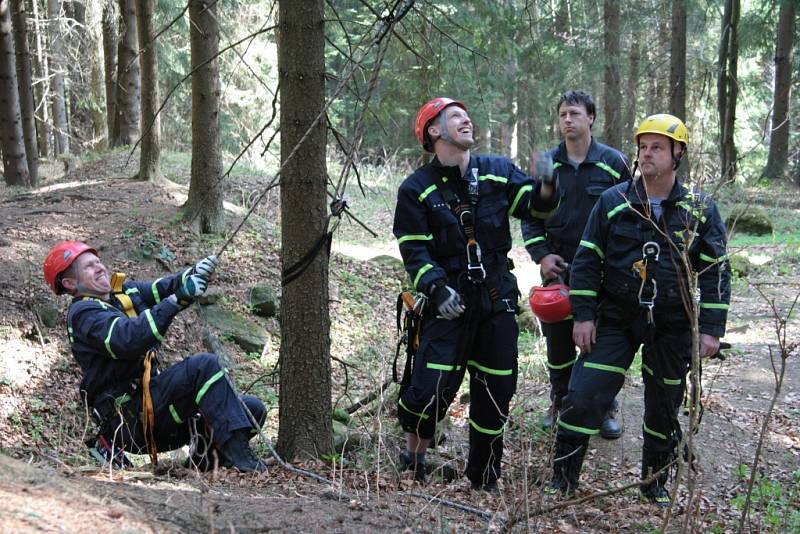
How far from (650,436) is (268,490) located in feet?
7.98

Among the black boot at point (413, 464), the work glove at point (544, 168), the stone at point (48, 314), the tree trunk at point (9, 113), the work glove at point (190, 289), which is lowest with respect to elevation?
the black boot at point (413, 464)

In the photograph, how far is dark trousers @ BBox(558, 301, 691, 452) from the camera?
446cm

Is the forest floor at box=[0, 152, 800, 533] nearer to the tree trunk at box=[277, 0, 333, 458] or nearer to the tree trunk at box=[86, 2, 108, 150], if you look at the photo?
the tree trunk at box=[277, 0, 333, 458]

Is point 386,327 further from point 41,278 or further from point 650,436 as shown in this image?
point 650,436

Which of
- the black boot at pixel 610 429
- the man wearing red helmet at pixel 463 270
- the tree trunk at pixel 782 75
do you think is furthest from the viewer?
the tree trunk at pixel 782 75

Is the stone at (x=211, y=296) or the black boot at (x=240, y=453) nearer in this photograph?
the black boot at (x=240, y=453)

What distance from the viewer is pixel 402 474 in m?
4.70

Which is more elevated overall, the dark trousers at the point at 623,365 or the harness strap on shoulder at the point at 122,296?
the harness strap on shoulder at the point at 122,296

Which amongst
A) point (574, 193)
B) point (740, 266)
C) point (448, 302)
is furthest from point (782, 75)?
point (448, 302)

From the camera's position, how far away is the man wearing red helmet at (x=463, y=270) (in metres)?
4.56

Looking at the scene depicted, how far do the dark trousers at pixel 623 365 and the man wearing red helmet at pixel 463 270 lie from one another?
0.43 m

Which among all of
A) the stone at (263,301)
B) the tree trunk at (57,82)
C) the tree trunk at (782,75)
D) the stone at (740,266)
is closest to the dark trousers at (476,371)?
the stone at (263,301)

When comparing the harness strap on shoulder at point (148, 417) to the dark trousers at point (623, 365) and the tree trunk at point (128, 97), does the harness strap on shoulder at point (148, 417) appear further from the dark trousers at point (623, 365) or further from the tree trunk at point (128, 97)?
the tree trunk at point (128, 97)

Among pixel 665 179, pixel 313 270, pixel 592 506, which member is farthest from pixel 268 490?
pixel 665 179
